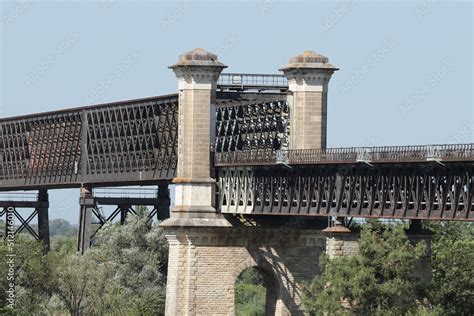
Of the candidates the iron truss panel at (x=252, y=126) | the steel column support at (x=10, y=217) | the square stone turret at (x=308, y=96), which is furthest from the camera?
the steel column support at (x=10, y=217)

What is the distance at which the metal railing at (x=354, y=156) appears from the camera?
241 ft

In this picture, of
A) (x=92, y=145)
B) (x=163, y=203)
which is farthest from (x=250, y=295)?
(x=92, y=145)

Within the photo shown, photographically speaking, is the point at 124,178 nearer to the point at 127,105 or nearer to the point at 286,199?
the point at 127,105

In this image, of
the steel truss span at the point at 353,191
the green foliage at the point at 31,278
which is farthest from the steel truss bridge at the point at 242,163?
the green foliage at the point at 31,278

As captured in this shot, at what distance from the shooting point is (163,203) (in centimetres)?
11256

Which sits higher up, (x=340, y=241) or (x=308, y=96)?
(x=308, y=96)

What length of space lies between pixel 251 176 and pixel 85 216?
73.8 feet

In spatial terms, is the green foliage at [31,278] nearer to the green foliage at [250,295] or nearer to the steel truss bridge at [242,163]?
the steel truss bridge at [242,163]

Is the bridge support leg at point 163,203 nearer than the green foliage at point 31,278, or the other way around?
the green foliage at point 31,278

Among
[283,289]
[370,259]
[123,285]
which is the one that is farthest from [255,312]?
[370,259]

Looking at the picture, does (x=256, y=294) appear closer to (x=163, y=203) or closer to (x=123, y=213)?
(x=123, y=213)

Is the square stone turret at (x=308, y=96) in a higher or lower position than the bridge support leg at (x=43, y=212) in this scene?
higher

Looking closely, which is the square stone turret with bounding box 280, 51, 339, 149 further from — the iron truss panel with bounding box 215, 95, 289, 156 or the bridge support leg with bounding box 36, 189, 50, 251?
the bridge support leg with bounding box 36, 189, 50, 251

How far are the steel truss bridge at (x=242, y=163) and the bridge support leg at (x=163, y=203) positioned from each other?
0.09 m
